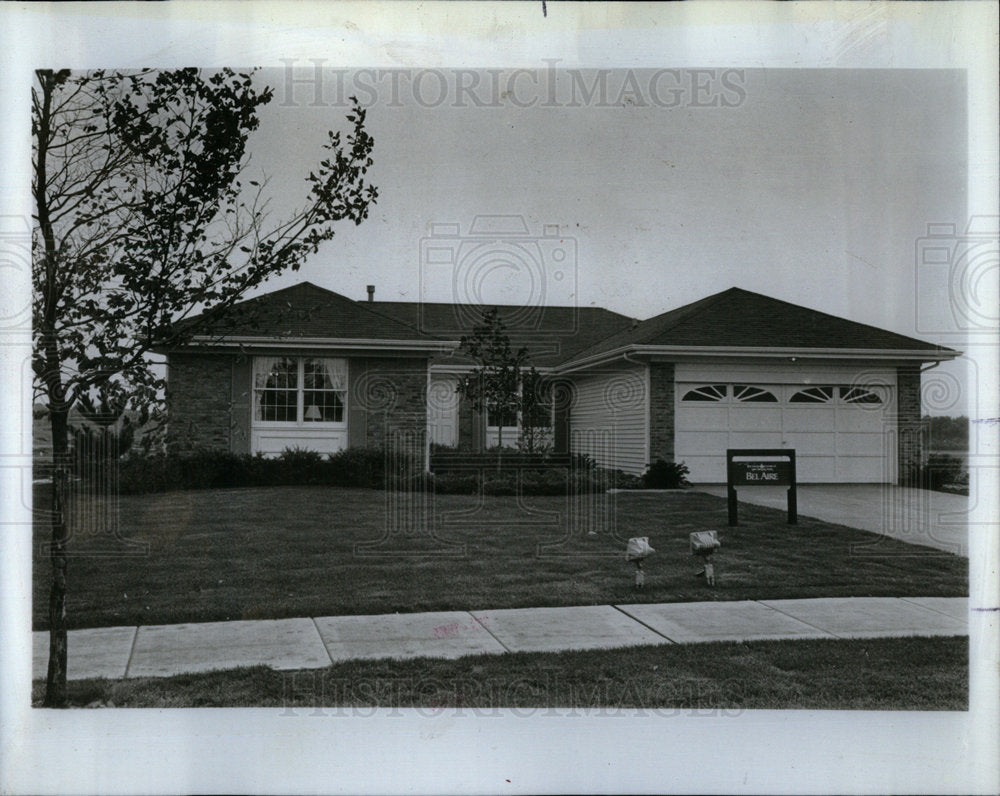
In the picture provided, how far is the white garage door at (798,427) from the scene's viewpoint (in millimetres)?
3977

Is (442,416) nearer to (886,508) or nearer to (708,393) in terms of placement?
(708,393)

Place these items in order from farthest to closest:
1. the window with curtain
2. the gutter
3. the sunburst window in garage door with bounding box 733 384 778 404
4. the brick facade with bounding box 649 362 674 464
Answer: the brick facade with bounding box 649 362 674 464
the sunburst window in garage door with bounding box 733 384 778 404
the window with curtain
the gutter

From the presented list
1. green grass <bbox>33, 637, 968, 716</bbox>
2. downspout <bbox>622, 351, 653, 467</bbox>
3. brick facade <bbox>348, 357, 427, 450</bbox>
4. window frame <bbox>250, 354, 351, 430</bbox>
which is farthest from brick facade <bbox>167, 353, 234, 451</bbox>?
downspout <bbox>622, 351, 653, 467</bbox>

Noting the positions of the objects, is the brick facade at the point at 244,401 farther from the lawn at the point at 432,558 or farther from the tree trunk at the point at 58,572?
the tree trunk at the point at 58,572

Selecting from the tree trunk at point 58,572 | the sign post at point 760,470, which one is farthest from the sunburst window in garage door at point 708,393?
the tree trunk at point 58,572

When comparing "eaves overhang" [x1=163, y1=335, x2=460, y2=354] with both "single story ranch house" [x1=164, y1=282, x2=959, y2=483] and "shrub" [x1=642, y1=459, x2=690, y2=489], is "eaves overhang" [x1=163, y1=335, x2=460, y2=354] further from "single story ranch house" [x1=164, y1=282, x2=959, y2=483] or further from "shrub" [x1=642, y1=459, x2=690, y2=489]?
"shrub" [x1=642, y1=459, x2=690, y2=489]

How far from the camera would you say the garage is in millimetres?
3973

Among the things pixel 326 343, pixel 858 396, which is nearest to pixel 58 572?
pixel 326 343

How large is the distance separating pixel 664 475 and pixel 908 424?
1.42 metres

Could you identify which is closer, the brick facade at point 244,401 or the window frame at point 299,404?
the brick facade at point 244,401

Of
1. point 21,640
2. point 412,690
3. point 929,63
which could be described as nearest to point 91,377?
point 21,640

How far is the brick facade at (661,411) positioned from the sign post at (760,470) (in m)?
0.37

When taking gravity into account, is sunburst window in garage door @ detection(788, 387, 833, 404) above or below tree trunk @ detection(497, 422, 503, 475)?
above

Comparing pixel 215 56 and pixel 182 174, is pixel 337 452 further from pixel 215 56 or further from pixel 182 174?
pixel 215 56
